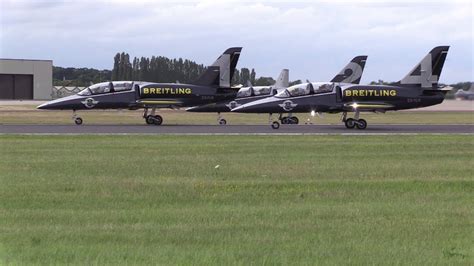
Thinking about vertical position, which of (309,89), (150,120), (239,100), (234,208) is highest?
(309,89)

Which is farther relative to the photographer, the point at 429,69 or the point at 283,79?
the point at 283,79

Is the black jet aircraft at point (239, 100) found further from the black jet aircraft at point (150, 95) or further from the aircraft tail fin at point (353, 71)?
the aircraft tail fin at point (353, 71)

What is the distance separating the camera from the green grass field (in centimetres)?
941

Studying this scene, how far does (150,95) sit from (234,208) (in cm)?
3242

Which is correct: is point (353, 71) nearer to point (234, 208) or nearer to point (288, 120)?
point (288, 120)

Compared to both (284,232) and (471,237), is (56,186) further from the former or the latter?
(471,237)

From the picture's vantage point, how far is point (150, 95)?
1753 inches

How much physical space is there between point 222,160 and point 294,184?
566 centimetres

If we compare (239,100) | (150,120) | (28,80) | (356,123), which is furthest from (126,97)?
(28,80)

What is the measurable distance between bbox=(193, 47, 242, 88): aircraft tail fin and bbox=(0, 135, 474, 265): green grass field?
23.3 metres

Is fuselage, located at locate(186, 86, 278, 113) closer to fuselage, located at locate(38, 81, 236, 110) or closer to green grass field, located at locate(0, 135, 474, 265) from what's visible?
fuselage, located at locate(38, 81, 236, 110)

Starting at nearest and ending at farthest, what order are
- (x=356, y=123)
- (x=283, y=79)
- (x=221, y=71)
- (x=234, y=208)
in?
1. (x=234, y=208)
2. (x=356, y=123)
3. (x=221, y=71)
4. (x=283, y=79)

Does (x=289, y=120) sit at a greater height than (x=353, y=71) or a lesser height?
lesser

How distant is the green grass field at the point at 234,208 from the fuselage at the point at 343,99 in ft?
59.1
